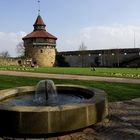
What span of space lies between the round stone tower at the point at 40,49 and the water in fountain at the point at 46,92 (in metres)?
49.4

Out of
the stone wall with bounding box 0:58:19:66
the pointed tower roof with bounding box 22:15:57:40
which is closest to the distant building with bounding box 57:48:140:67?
the pointed tower roof with bounding box 22:15:57:40

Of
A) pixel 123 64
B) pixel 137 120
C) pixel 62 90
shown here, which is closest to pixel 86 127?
pixel 137 120

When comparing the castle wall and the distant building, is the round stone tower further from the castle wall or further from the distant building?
the distant building

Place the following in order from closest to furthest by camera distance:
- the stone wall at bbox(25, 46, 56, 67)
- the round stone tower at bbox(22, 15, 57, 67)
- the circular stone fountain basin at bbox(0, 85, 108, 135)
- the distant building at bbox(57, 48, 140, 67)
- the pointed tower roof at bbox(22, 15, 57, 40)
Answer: the circular stone fountain basin at bbox(0, 85, 108, 135), the distant building at bbox(57, 48, 140, 67), the stone wall at bbox(25, 46, 56, 67), the round stone tower at bbox(22, 15, 57, 67), the pointed tower roof at bbox(22, 15, 57, 40)

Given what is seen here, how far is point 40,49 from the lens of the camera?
5900cm

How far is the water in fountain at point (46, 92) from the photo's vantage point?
Result: 26.0 feet

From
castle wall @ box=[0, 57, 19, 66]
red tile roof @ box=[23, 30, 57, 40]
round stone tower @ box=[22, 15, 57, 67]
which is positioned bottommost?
castle wall @ box=[0, 57, 19, 66]

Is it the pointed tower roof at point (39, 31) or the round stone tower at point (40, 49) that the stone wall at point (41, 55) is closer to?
the round stone tower at point (40, 49)

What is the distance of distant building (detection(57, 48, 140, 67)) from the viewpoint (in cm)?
5372

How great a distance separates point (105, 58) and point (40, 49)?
13.3m

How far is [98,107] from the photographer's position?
6477 mm

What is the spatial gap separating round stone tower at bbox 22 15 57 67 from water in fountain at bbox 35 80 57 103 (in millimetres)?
49444

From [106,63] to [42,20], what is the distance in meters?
17.7

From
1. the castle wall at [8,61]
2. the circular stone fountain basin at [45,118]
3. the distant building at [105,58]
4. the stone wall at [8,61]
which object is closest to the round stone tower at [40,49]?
the stone wall at [8,61]
